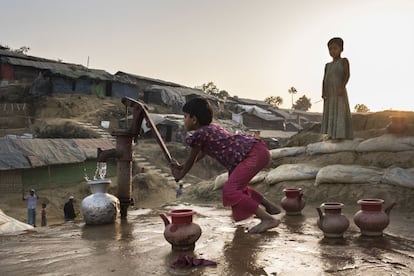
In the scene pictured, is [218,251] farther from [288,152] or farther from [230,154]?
[288,152]

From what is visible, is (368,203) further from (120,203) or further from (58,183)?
(58,183)

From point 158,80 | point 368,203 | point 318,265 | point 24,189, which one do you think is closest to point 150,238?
point 318,265

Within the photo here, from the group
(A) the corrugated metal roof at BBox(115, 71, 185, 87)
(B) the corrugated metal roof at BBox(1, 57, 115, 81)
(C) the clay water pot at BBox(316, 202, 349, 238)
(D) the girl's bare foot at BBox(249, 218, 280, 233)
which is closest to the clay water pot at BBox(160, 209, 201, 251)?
(D) the girl's bare foot at BBox(249, 218, 280, 233)

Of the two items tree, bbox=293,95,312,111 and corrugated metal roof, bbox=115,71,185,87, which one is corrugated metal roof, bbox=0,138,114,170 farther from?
tree, bbox=293,95,312,111

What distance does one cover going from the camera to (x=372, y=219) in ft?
12.2

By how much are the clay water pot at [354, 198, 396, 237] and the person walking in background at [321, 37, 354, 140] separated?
162 inches

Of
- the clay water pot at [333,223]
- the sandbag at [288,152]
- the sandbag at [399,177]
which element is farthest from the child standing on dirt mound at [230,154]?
the sandbag at [288,152]

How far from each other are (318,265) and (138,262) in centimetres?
130

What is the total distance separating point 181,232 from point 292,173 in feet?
14.9

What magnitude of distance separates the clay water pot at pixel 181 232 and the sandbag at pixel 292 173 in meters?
4.38

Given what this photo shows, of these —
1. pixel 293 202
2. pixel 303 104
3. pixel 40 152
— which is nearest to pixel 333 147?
pixel 293 202

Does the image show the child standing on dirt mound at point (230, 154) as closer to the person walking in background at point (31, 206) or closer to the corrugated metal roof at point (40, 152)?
the person walking in background at point (31, 206)

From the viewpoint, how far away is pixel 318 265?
2760mm

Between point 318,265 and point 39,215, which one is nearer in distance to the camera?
point 318,265
